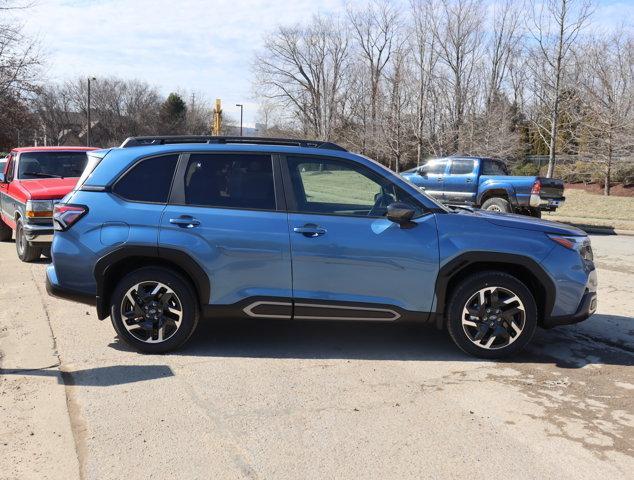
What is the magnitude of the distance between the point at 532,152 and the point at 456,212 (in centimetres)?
4596

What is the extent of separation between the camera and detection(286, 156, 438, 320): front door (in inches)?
182

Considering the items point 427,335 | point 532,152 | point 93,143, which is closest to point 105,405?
point 427,335

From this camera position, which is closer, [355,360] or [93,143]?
[355,360]

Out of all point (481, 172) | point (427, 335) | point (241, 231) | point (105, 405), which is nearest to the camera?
point (105, 405)

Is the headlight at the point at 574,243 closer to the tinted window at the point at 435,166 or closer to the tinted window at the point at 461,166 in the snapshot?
the tinted window at the point at 461,166

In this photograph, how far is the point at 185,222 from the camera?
15.4 ft

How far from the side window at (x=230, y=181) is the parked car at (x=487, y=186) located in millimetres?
10317

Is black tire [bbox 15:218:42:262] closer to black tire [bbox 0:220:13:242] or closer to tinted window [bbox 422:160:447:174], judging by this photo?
black tire [bbox 0:220:13:242]

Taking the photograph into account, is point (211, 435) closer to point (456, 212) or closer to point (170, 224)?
point (170, 224)

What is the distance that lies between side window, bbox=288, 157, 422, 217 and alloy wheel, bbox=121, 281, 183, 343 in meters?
1.37

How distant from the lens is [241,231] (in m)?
4.66

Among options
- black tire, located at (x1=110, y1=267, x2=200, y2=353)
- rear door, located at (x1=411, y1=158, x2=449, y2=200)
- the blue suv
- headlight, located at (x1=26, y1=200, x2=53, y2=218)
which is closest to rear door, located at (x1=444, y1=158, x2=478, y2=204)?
rear door, located at (x1=411, y1=158, x2=449, y2=200)

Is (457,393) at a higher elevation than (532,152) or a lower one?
lower

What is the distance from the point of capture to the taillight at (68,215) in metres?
4.80
